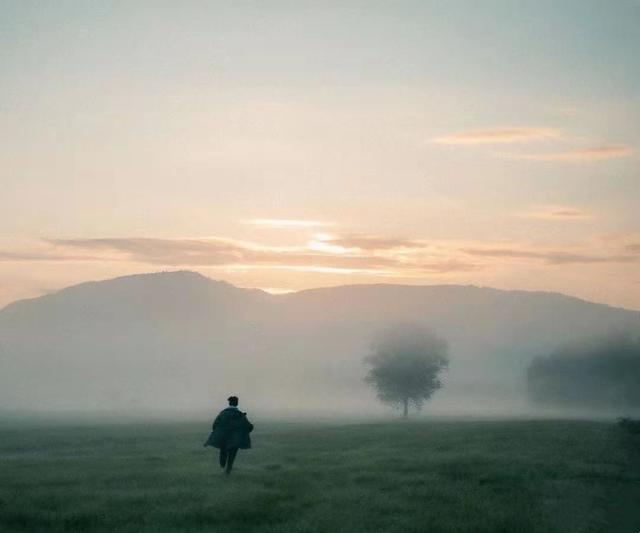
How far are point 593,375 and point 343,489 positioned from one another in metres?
140

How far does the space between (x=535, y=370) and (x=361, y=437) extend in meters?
126

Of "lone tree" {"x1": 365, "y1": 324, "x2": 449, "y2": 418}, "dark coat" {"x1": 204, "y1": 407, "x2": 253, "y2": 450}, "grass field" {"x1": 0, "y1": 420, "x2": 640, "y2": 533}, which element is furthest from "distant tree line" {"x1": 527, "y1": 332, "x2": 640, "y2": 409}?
"dark coat" {"x1": 204, "y1": 407, "x2": 253, "y2": 450}

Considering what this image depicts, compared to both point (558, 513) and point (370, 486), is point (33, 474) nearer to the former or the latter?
point (370, 486)

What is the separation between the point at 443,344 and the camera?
4970 inches

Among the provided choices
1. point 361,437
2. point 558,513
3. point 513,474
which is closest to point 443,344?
point 361,437

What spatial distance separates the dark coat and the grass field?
3.82ft

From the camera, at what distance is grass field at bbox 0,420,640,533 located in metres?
21.9

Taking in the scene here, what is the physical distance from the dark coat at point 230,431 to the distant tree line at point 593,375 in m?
129

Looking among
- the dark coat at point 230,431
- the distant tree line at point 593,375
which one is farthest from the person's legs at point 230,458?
the distant tree line at point 593,375

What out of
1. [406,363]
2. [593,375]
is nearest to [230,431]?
[406,363]

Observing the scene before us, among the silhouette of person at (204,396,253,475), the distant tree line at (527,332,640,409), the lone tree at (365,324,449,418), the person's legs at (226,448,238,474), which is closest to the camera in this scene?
the person's legs at (226,448,238,474)

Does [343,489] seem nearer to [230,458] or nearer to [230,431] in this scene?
[230,458]

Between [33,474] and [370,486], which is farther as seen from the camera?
[33,474]

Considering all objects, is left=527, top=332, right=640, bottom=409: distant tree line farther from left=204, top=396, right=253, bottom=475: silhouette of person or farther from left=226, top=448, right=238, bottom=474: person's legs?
left=226, top=448, right=238, bottom=474: person's legs
